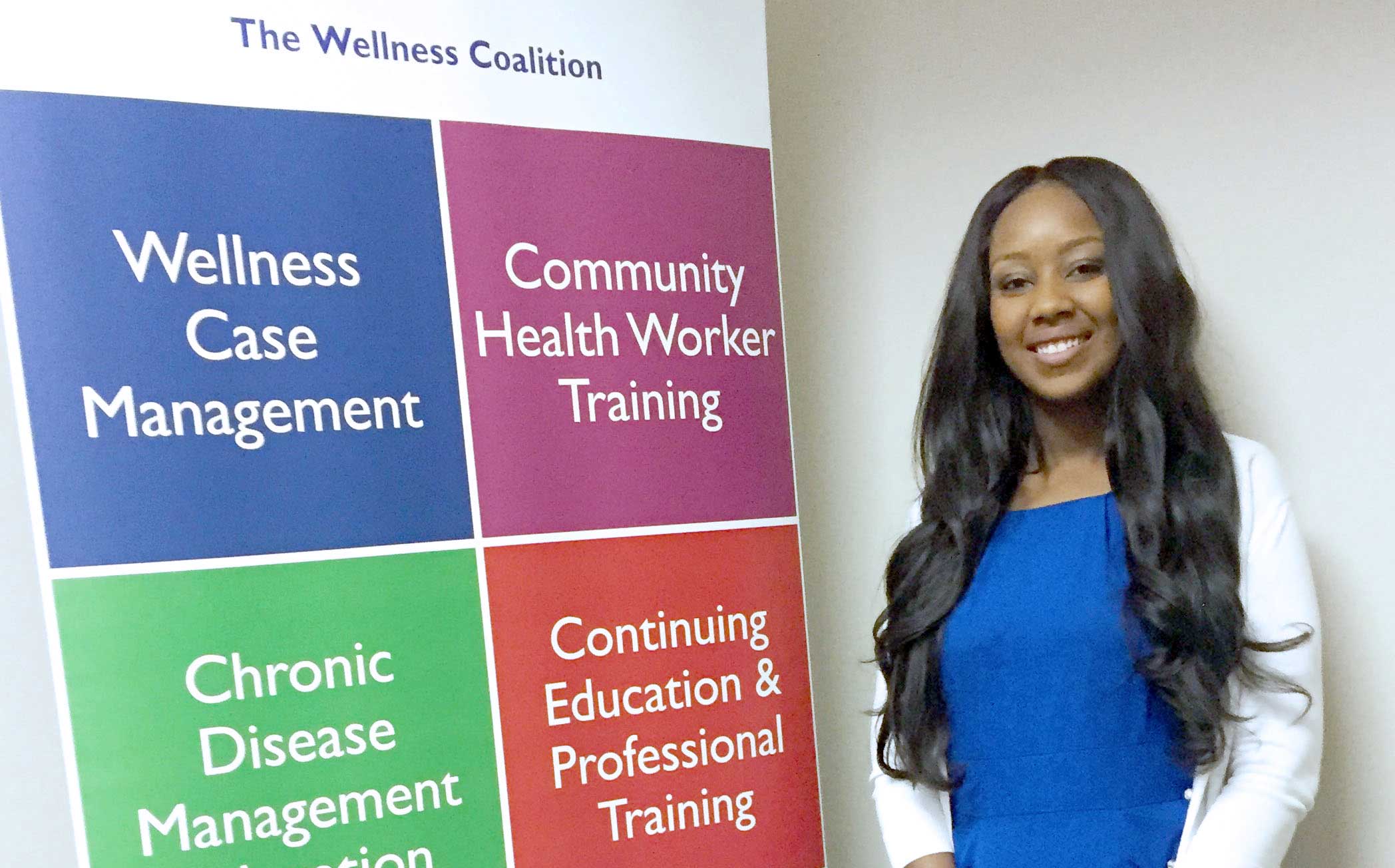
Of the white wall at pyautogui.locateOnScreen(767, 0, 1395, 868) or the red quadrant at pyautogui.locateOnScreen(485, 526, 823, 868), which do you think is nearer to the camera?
the red quadrant at pyautogui.locateOnScreen(485, 526, 823, 868)

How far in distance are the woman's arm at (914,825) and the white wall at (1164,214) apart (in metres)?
0.57

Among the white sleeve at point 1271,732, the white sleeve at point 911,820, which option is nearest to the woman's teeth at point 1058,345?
the white sleeve at point 1271,732

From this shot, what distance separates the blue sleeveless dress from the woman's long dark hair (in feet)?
0.10

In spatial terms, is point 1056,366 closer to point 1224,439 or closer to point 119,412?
point 1224,439

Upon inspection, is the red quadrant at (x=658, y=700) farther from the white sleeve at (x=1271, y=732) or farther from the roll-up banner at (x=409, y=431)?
the white sleeve at (x=1271, y=732)

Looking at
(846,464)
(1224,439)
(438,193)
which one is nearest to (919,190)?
(846,464)

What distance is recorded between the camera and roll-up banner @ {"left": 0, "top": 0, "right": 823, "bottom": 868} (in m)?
1.25

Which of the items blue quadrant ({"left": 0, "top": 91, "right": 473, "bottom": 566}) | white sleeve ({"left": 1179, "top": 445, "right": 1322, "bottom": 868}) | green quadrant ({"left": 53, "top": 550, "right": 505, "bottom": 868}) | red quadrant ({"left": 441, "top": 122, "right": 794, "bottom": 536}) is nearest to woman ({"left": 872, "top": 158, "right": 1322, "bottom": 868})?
white sleeve ({"left": 1179, "top": 445, "right": 1322, "bottom": 868})

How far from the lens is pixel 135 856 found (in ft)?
4.12

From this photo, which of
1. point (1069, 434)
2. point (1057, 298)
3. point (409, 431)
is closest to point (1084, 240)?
point (1057, 298)

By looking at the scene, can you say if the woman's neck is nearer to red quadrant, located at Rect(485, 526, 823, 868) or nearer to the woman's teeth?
the woman's teeth

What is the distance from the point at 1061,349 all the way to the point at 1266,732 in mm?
570

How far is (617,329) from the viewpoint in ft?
5.04

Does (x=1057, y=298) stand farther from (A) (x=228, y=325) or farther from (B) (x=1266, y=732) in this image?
(A) (x=228, y=325)
